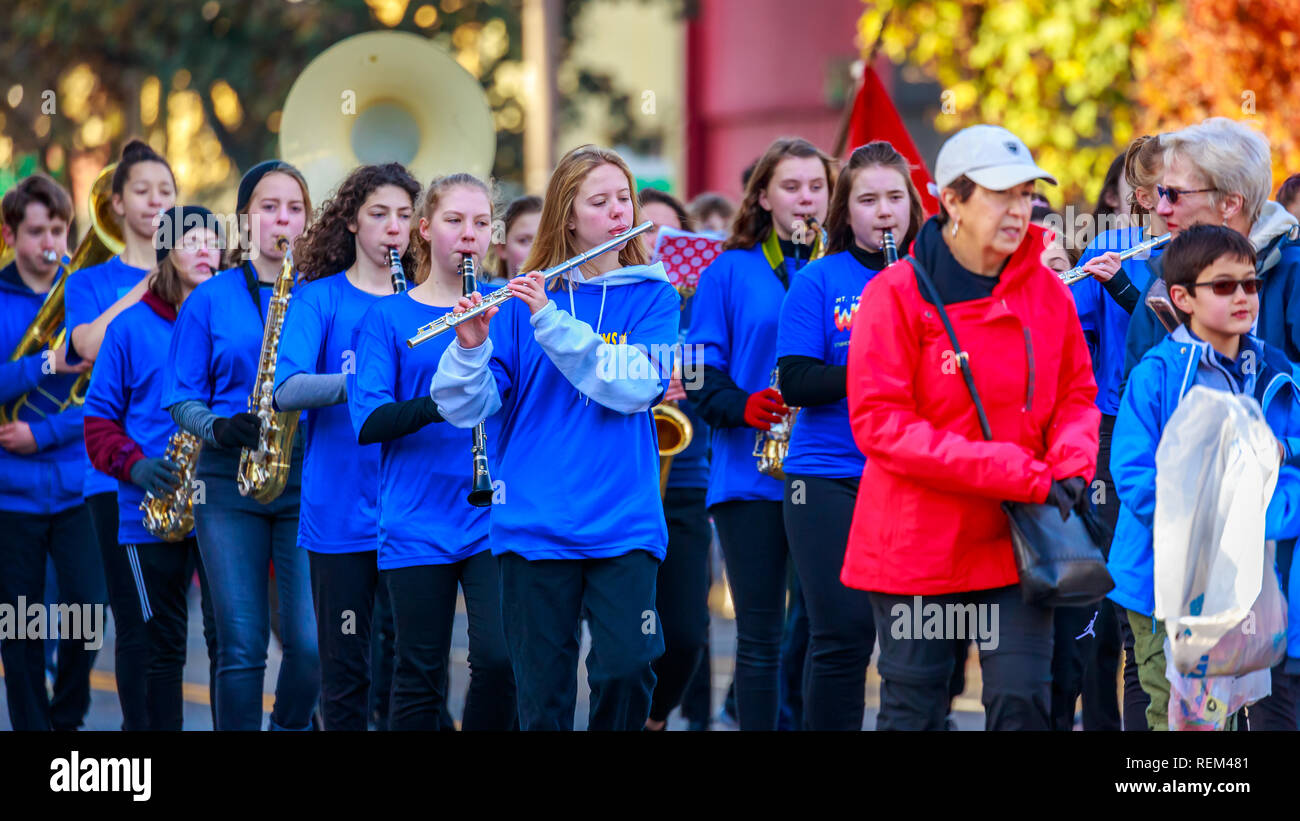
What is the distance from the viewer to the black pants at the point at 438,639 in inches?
231

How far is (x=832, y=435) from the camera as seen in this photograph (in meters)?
6.14

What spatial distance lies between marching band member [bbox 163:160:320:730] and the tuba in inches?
53.8

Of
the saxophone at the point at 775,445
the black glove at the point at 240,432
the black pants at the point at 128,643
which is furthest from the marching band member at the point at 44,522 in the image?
the saxophone at the point at 775,445

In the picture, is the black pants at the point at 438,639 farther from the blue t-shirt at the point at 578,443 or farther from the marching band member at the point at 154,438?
the marching band member at the point at 154,438

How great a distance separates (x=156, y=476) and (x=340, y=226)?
120 centimetres

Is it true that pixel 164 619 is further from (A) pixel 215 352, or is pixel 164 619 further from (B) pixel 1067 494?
(B) pixel 1067 494

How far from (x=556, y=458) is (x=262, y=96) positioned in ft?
50.3

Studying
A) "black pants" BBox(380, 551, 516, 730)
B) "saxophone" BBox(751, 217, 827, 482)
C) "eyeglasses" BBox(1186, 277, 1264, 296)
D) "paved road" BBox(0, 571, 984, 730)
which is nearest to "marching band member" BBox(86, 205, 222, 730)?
"black pants" BBox(380, 551, 516, 730)

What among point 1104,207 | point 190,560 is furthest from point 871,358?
point 190,560

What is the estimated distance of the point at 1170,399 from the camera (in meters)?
4.98

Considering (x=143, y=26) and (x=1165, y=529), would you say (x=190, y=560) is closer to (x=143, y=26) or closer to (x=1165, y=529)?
(x=1165, y=529)

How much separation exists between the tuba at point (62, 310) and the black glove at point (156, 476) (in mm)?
1226

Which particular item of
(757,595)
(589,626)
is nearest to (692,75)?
(757,595)
